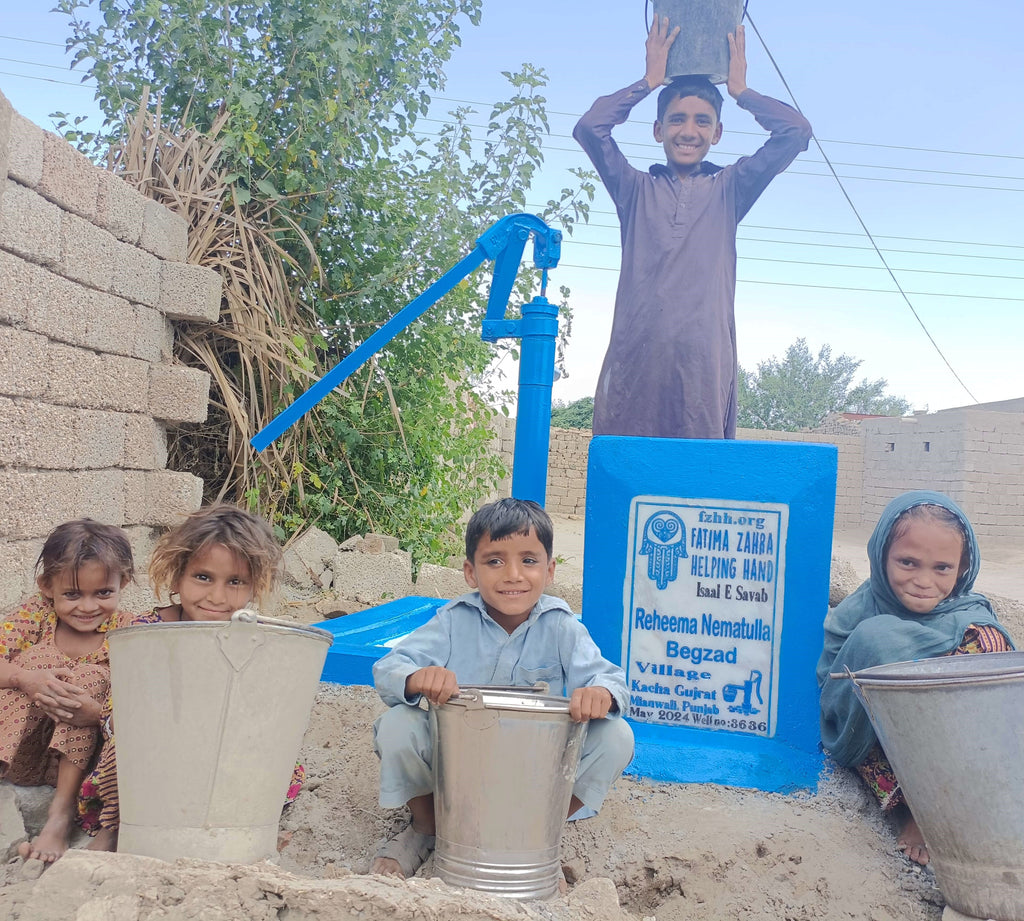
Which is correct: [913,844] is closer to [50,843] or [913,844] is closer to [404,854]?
[404,854]

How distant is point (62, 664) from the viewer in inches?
82.7

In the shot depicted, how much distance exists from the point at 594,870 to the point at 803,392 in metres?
34.8

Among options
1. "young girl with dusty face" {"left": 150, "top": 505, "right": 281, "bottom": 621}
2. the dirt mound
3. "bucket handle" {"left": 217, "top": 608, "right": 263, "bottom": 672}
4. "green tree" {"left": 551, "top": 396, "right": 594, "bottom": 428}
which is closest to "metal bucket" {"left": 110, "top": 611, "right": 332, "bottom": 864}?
"bucket handle" {"left": 217, "top": 608, "right": 263, "bottom": 672}

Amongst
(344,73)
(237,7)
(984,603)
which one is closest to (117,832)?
(984,603)

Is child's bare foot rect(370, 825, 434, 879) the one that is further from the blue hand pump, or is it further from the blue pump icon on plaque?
the blue hand pump

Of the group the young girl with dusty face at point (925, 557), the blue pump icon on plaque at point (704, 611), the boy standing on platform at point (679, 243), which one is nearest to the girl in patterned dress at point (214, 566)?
the blue pump icon on plaque at point (704, 611)

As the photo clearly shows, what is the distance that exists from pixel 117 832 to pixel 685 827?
4.08 feet

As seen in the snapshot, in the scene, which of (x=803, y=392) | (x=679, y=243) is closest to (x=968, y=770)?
(x=679, y=243)

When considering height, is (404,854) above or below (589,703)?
below

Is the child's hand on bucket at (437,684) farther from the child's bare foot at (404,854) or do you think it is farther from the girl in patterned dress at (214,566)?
the girl in patterned dress at (214,566)

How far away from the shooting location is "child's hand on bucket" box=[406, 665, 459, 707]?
173 cm

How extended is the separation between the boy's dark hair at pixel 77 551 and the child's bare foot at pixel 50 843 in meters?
0.51

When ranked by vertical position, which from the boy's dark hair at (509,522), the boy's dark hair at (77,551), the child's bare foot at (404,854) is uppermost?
the boy's dark hair at (509,522)

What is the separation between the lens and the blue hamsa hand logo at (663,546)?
109 inches
